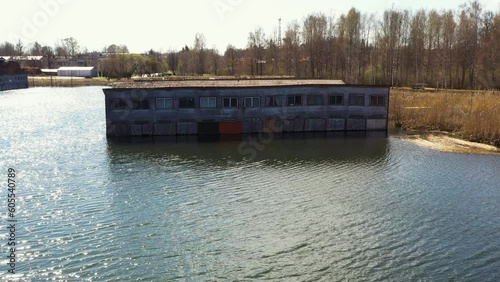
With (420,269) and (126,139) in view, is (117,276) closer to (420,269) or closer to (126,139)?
(420,269)

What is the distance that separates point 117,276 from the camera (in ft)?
57.8

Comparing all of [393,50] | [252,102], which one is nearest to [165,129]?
[252,102]

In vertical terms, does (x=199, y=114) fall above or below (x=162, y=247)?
above

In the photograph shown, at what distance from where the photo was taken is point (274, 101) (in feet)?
154

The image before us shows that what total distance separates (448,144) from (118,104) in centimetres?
3256

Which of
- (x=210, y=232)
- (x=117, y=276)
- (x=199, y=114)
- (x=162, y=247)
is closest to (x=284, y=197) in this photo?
(x=210, y=232)

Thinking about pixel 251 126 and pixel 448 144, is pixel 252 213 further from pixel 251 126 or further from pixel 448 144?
pixel 448 144

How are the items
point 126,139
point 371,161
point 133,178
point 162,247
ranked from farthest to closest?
point 126,139 < point 371,161 < point 133,178 < point 162,247

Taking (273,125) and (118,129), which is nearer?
(118,129)

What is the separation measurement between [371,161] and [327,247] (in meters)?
17.9

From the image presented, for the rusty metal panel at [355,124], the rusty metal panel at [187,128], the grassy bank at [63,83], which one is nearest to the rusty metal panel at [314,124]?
the rusty metal panel at [355,124]

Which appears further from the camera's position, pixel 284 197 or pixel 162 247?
pixel 284 197

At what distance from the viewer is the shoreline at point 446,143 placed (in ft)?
131

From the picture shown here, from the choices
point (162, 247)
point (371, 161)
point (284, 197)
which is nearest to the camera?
point (162, 247)
